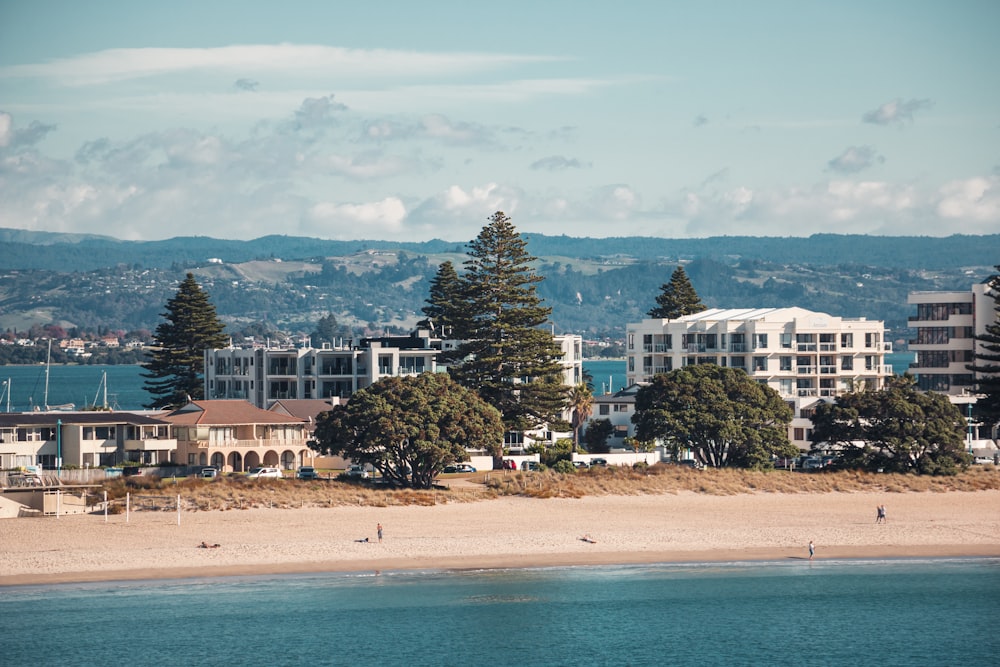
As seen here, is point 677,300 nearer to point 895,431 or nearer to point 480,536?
point 895,431

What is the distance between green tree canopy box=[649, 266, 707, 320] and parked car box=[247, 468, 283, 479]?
5156 cm

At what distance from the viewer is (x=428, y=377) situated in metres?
78.7

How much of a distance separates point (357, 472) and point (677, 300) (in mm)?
52228

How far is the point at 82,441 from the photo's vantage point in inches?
3270

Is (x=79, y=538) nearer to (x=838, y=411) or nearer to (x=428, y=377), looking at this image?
(x=428, y=377)

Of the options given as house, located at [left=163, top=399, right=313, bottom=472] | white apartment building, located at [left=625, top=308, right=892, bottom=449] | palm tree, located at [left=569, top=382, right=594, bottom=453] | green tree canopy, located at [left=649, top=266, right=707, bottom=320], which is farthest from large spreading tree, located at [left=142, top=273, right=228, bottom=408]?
green tree canopy, located at [left=649, top=266, right=707, bottom=320]

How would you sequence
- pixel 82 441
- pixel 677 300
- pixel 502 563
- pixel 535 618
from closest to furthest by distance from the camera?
pixel 535 618 → pixel 502 563 → pixel 82 441 → pixel 677 300

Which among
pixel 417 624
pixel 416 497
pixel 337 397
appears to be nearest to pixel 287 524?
pixel 416 497

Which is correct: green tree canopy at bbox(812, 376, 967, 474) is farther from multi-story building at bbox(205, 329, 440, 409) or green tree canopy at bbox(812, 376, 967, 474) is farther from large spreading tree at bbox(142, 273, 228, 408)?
large spreading tree at bbox(142, 273, 228, 408)

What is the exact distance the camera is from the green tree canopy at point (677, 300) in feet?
412

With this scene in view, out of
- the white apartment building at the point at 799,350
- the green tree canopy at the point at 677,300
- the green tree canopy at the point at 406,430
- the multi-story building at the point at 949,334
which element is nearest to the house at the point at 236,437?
the green tree canopy at the point at 406,430

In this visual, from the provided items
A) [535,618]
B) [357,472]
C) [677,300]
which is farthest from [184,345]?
[535,618]

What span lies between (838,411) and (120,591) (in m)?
46.6

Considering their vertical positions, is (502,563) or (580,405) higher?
(580,405)
